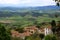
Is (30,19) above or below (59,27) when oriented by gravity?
below

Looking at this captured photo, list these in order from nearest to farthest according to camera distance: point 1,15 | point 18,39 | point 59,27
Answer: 1. point 18,39
2. point 59,27
3. point 1,15

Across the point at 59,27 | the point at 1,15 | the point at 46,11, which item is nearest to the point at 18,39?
the point at 59,27

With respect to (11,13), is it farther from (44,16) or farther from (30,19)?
(44,16)

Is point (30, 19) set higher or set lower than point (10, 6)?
lower

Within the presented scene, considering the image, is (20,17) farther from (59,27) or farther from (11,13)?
(59,27)

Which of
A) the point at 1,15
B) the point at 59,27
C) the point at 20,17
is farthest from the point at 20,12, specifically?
the point at 59,27

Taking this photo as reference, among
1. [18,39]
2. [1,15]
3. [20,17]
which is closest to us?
[18,39]

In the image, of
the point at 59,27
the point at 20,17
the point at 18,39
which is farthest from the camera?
the point at 20,17

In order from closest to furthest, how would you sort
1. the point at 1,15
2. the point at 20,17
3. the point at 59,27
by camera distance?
the point at 59,27 → the point at 1,15 → the point at 20,17

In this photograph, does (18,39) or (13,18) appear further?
(13,18)
